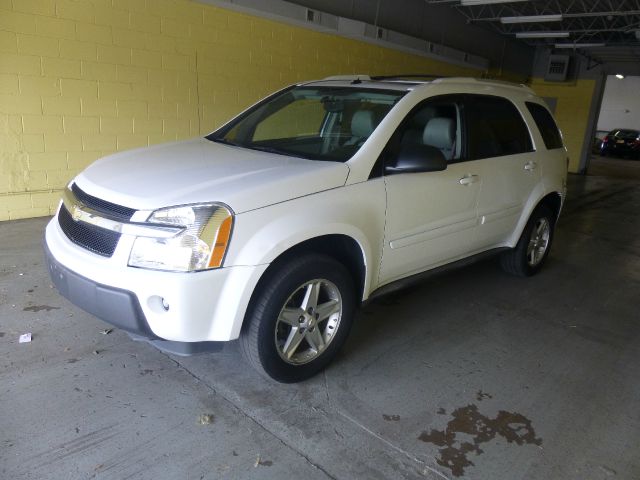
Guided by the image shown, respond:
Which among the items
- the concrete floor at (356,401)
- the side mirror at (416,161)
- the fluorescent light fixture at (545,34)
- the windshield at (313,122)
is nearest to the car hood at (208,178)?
the windshield at (313,122)

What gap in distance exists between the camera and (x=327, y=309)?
3006 millimetres

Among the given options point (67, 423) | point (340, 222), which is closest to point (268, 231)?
point (340, 222)

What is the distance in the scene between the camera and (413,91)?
3.40m

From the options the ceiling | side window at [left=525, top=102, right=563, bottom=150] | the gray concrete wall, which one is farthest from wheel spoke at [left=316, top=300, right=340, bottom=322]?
the gray concrete wall

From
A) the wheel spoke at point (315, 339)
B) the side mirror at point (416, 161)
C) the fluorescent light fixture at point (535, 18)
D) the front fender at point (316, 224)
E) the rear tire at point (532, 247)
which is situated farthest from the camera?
the fluorescent light fixture at point (535, 18)

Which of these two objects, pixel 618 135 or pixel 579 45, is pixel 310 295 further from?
pixel 618 135

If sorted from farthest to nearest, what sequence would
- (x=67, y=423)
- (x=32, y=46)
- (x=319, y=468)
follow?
1. (x=32, y=46)
2. (x=67, y=423)
3. (x=319, y=468)

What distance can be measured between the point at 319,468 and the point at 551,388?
1613 millimetres

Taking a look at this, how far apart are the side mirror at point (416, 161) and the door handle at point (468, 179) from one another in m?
0.58

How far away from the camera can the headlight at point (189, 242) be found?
240 cm

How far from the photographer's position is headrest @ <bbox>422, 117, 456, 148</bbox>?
3.73 meters

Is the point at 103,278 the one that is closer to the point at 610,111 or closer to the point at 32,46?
the point at 32,46

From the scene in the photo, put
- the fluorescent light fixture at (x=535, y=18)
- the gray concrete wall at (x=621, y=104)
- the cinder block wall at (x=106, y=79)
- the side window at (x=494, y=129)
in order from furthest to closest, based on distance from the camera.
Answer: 1. the gray concrete wall at (x=621, y=104)
2. the fluorescent light fixture at (x=535, y=18)
3. the cinder block wall at (x=106, y=79)
4. the side window at (x=494, y=129)

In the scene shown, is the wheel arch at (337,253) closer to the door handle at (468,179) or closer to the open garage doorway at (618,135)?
the door handle at (468,179)
